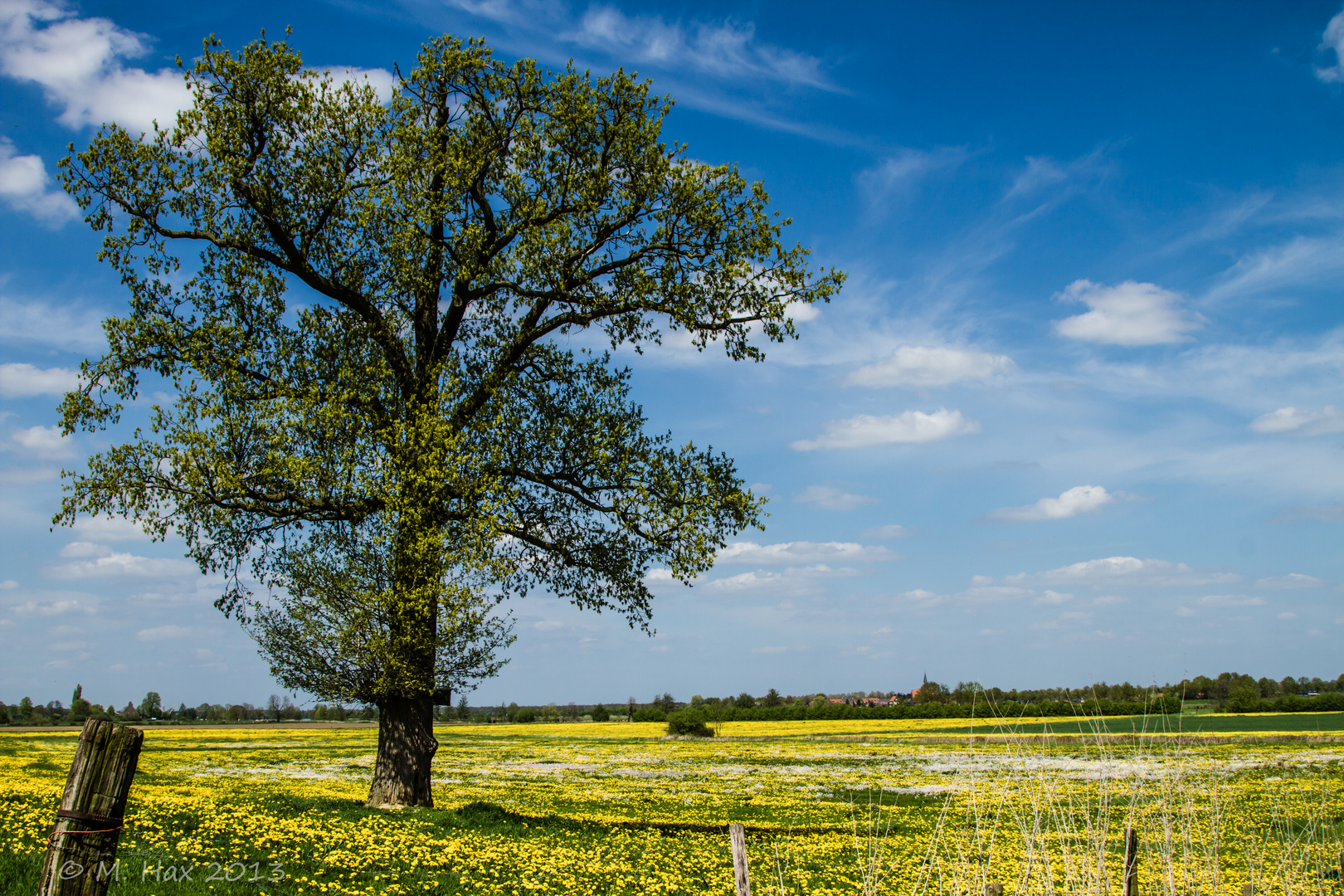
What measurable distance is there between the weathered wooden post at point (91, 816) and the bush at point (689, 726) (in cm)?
7730

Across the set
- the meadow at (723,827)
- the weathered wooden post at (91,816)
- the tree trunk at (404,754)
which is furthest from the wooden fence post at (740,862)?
the tree trunk at (404,754)

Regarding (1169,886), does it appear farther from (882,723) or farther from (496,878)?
(882,723)

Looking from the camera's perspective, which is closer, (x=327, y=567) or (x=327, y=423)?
(x=327, y=423)

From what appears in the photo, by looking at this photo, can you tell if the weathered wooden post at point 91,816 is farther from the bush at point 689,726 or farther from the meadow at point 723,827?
the bush at point 689,726

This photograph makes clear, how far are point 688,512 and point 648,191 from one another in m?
7.88

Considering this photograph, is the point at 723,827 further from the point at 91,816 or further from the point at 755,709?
the point at 755,709

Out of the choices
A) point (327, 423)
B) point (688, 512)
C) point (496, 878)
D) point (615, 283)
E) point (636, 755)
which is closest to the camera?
point (496, 878)

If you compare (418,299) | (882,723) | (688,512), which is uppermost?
(418,299)

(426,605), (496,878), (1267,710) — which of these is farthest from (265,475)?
(1267,710)

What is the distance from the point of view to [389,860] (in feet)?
47.5

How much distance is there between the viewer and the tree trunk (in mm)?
19609

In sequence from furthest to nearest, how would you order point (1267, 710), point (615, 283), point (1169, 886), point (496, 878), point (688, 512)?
point (1267, 710), point (615, 283), point (688, 512), point (496, 878), point (1169, 886)

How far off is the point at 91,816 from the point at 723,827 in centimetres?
1971

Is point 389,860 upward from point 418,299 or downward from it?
downward
